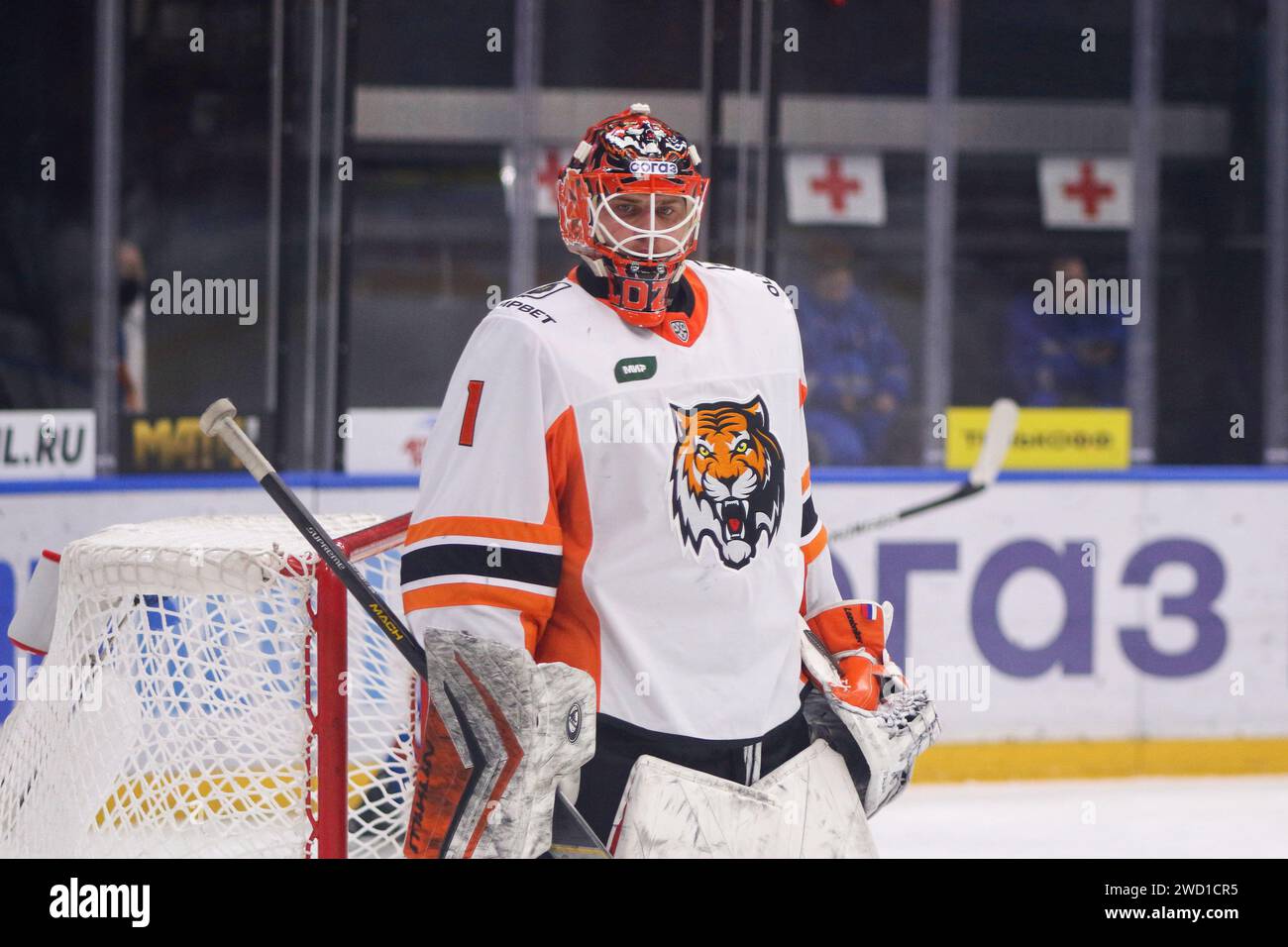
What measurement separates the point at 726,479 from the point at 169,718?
0.99 meters

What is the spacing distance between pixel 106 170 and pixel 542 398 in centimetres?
325

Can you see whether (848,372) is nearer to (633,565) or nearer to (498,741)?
(633,565)

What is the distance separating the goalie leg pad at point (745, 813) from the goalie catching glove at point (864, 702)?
0.09 ft

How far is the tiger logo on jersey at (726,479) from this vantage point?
1.75 metres

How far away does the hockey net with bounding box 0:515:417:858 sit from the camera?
7.28 ft

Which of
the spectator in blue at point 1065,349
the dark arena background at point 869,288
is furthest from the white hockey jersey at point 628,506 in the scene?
the spectator in blue at point 1065,349

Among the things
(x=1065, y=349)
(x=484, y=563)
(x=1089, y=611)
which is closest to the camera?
(x=484, y=563)

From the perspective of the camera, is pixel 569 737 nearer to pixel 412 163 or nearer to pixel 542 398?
pixel 542 398

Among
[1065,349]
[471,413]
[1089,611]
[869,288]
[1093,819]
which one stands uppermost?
[869,288]

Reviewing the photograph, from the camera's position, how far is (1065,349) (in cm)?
526

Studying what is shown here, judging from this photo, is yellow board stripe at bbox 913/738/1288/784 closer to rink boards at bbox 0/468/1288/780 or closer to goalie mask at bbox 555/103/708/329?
rink boards at bbox 0/468/1288/780

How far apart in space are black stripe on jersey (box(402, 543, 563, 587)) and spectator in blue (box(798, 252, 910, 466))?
11.2 ft

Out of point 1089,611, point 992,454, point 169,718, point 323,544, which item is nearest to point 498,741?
point 323,544

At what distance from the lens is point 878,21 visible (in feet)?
17.1
